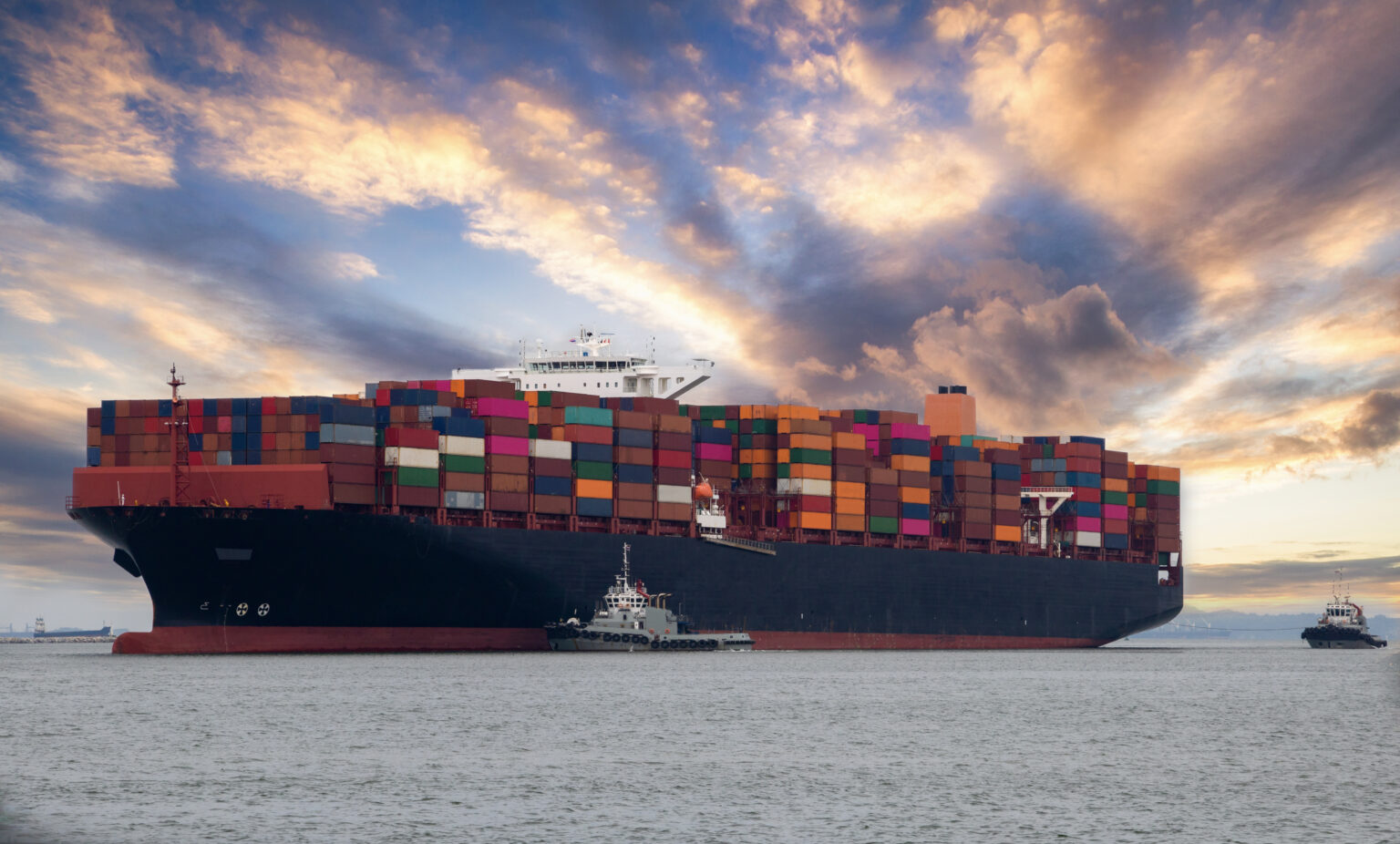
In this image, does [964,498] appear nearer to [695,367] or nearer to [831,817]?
[695,367]

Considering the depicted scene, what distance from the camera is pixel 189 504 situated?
65688 millimetres

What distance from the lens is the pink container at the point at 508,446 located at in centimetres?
7169

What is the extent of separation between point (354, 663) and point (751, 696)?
23.5m

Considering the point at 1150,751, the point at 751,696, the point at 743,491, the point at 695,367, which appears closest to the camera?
the point at 1150,751

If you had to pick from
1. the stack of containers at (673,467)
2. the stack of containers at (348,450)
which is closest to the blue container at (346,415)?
the stack of containers at (348,450)

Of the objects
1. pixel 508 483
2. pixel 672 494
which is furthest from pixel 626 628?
pixel 508 483

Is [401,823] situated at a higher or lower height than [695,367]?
lower

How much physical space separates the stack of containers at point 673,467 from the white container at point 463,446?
449 inches

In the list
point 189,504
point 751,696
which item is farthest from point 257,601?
point 751,696

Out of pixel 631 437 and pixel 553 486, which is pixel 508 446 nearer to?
pixel 553 486

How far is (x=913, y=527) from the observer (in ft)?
302

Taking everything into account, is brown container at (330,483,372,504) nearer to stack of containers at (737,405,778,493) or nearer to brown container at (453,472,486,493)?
brown container at (453,472,486,493)

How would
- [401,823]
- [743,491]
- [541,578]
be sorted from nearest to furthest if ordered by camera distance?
1. [401,823]
2. [541,578]
3. [743,491]

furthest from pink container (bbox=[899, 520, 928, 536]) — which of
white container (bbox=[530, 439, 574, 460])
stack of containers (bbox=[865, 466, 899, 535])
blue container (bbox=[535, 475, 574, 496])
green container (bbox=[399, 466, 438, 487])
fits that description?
green container (bbox=[399, 466, 438, 487])
